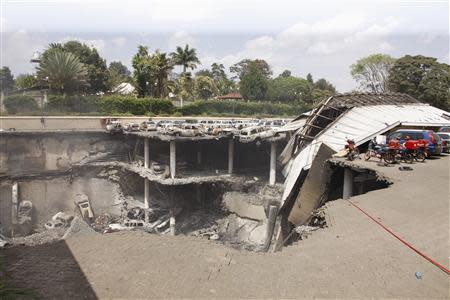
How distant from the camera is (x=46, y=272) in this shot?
26.4 feet

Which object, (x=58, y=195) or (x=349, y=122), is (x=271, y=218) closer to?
(x=349, y=122)

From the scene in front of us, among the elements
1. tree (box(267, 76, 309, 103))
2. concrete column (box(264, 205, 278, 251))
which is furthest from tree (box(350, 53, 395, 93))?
concrete column (box(264, 205, 278, 251))

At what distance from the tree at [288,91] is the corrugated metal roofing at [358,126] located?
47088 mm

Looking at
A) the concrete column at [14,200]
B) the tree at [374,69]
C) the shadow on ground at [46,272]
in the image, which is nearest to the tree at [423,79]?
the tree at [374,69]

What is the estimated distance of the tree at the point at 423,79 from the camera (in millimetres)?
45062

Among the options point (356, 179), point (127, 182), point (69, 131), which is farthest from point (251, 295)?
point (69, 131)

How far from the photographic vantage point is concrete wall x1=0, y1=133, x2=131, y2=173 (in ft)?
101

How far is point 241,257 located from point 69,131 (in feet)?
93.5

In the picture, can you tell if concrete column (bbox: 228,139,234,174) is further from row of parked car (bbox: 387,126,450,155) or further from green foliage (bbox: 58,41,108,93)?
green foliage (bbox: 58,41,108,93)

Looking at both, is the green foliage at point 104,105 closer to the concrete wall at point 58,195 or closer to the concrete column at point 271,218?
the concrete wall at point 58,195

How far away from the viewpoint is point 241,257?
29.5ft

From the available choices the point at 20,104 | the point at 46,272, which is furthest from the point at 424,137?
the point at 20,104

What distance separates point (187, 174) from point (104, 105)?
18.3 metres

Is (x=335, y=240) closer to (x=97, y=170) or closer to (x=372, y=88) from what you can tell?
(x=97, y=170)
